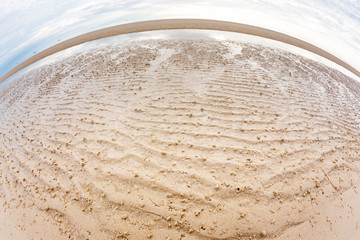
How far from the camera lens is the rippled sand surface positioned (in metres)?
2.50

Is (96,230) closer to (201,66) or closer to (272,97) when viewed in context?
(272,97)

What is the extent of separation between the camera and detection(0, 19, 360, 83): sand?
1168 cm

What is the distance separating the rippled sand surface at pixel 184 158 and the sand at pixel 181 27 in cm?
681

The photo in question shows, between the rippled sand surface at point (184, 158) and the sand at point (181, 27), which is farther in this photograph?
the sand at point (181, 27)

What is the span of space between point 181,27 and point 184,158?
12649 mm

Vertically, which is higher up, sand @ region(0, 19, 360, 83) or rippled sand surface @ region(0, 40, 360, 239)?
rippled sand surface @ region(0, 40, 360, 239)

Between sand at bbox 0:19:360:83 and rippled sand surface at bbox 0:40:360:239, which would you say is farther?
sand at bbox 0:19:360:83

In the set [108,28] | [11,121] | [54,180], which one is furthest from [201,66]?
[108,28]

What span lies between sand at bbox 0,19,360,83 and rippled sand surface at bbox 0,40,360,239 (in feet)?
22.3

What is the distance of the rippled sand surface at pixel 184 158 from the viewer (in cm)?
250

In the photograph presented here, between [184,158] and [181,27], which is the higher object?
[184,158]

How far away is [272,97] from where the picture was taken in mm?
5238

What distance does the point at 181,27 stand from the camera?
12953 millimetres

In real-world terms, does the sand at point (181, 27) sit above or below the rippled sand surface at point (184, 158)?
below
